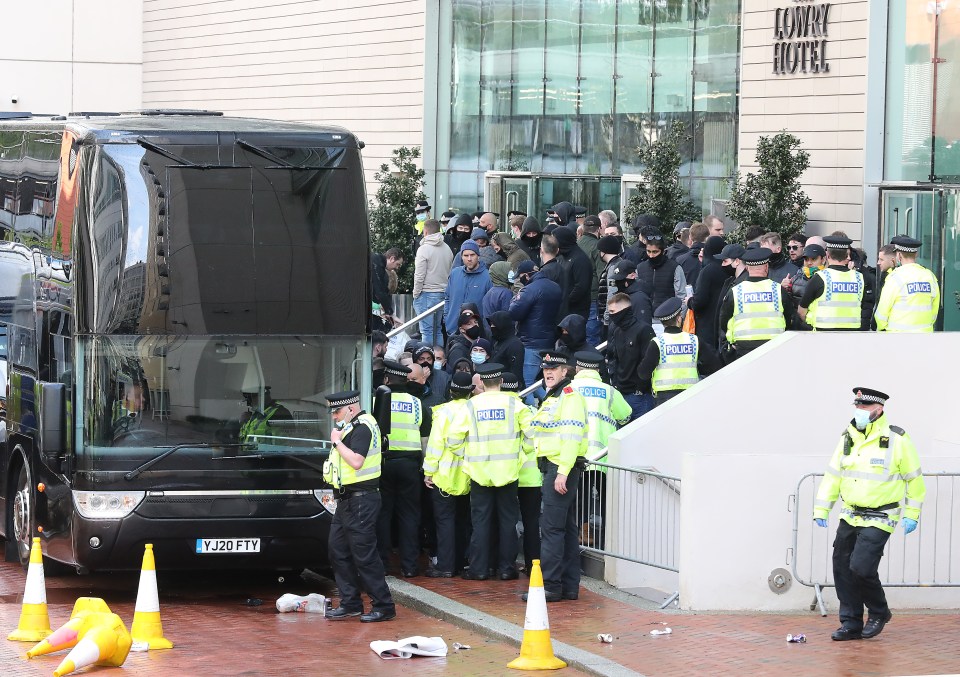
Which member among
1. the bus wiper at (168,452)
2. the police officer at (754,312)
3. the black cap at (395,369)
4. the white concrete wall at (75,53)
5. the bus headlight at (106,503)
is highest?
the white concrete wall at (75,53)

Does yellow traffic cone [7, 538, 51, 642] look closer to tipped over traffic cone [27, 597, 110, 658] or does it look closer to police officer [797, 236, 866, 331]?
tipped over traffic cone [27, 597, 110, 658]

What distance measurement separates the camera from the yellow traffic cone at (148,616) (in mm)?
11453

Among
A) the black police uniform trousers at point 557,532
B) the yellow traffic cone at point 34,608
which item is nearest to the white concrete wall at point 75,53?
the black police uniform trousers at point 557,532

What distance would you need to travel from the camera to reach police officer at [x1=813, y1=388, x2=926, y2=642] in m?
11.6

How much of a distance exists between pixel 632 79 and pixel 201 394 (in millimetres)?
15786

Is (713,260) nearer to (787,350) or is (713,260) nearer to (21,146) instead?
(787,350)

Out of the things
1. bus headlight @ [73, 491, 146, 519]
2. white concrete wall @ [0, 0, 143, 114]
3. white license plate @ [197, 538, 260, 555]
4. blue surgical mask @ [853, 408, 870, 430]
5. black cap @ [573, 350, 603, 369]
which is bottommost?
white license plate @ [197, 538, 260, 555]

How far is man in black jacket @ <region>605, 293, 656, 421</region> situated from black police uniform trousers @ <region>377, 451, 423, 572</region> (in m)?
2.35

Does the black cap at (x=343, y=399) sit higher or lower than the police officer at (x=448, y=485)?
higher

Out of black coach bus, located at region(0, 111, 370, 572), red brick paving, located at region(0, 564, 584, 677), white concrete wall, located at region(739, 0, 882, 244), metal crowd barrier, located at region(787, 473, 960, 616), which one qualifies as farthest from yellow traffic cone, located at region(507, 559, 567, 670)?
white concrete wall, located at region(739, 0, 882, 244)

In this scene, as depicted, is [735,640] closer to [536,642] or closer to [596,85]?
[536,642]

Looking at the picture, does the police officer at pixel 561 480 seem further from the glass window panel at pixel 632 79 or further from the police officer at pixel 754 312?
the glass window panel at pixel 632 79

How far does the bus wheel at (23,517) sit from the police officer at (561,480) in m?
4.44

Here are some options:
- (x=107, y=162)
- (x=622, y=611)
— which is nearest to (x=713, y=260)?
(x=622, y=611)
